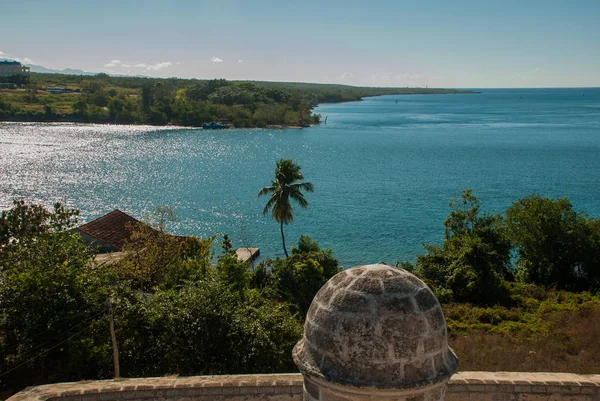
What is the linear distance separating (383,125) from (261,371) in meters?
126

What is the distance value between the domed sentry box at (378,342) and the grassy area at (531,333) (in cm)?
1299

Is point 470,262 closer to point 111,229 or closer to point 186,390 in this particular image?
point 111,229

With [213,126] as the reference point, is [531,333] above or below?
below

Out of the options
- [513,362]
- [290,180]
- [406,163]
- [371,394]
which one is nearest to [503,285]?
[513,362]

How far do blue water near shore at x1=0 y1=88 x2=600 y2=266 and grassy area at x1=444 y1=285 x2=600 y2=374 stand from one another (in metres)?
14.7

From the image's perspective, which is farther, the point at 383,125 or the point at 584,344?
the point at 383,125

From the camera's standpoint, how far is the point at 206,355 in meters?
14.3

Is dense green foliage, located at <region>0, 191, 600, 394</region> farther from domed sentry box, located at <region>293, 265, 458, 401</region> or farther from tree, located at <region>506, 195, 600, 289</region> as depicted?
domed sentry box, located at <region>293, 265, 458, 401</region>

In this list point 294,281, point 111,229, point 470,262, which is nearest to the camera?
point 294,281

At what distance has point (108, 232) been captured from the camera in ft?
99.9

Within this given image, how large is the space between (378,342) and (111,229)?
29.3m

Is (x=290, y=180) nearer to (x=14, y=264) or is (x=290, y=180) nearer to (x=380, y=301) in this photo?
(x=14, y=264)

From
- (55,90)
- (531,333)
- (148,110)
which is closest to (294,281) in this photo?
(531,333)

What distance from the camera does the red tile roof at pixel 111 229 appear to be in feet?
96.6
